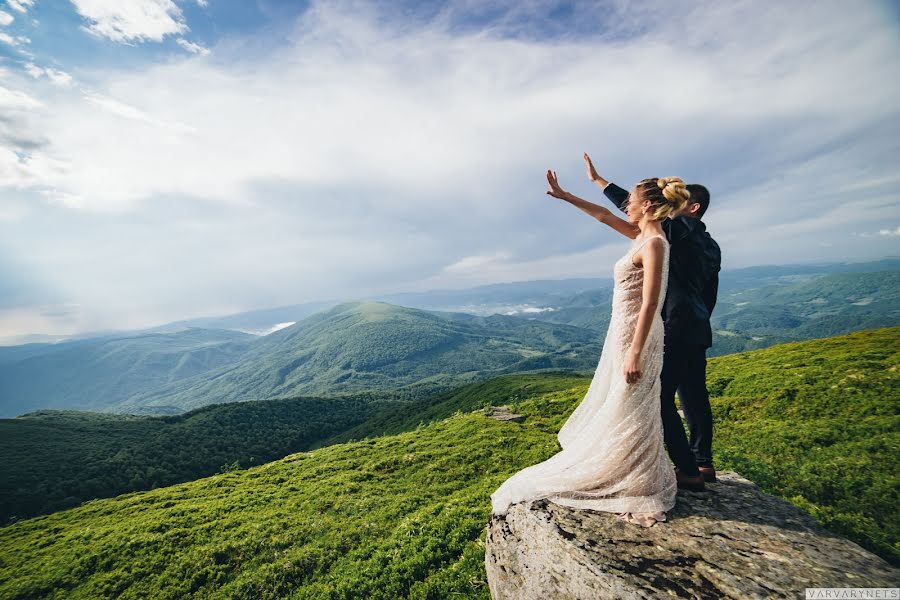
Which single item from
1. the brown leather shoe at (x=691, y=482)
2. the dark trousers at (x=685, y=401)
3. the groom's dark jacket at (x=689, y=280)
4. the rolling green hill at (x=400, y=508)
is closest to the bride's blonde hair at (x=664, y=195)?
the groom's dark jacket at (x=689, y=280)

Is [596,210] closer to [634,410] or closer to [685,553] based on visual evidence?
[634,410]

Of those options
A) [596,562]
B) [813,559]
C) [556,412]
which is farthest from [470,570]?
[556,412]

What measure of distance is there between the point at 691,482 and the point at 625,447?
1.68 meters

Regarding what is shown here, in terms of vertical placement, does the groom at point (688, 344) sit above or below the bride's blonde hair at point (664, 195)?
below

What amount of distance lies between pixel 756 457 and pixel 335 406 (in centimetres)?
18928

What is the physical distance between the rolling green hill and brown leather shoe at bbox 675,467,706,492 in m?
2.72

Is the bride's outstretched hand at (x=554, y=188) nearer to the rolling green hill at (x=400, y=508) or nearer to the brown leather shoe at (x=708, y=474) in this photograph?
the brown leather shoe at (x=708, y=474)

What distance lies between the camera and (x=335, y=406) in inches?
7131

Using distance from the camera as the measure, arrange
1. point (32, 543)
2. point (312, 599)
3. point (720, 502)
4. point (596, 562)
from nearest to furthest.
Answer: point (596, 562), point (720, 502), point (312, 599), point (32, 543)

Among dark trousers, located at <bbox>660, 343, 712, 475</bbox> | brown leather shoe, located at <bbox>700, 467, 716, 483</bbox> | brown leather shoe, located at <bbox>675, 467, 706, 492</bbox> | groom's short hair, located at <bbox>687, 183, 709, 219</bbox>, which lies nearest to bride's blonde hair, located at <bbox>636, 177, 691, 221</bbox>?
groom's short hair, located at <bbox>687, 183, 709, 219</bbox>

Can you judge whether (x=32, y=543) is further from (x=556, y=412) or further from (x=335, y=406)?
(x=335, y=406)

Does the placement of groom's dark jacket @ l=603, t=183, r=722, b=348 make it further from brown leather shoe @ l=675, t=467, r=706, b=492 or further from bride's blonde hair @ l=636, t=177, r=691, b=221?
brown leather shoe @ l=675, t=467, r=706, b=492

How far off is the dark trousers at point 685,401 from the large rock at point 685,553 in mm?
734

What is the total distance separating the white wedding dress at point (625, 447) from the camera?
6.12 meters
